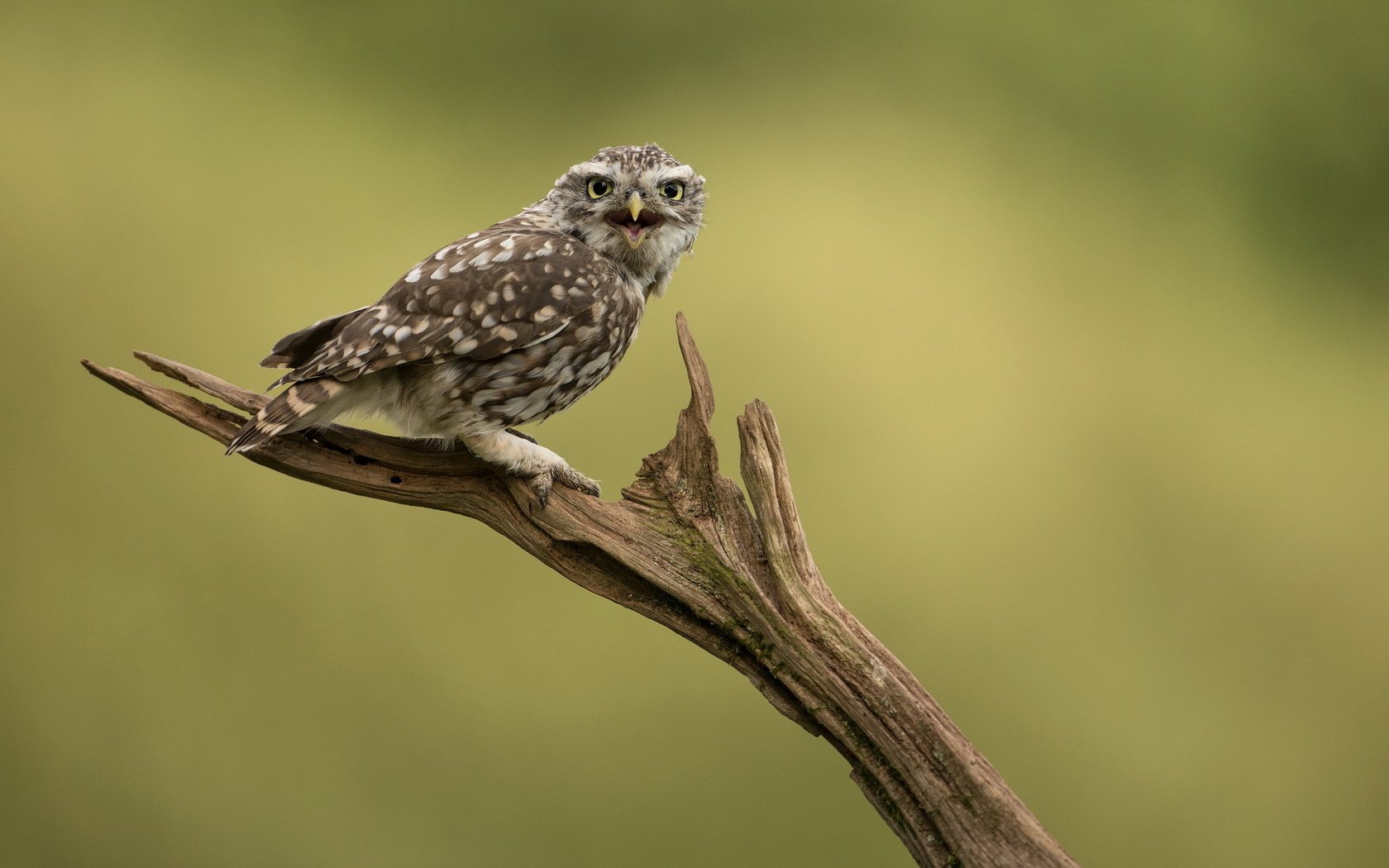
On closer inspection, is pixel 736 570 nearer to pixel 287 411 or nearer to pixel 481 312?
pixel 481 312

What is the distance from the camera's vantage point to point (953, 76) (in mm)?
4262

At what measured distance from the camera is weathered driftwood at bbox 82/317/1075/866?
8.25ft

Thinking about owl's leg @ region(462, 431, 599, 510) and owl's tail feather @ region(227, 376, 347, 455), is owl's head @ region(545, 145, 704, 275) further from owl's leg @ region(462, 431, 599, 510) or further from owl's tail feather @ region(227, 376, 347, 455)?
owl's tail feather @ region(227, 376, 347, 455)

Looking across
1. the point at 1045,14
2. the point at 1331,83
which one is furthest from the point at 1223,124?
the point at 1045,14

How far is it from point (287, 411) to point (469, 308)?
0.44m

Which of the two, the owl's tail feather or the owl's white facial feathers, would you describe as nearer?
the owl's tail feather

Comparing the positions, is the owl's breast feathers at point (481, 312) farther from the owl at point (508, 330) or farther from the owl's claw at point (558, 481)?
the owl's claw at point (558, 481)

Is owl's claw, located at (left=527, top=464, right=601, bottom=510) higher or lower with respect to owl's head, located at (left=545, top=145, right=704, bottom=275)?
lower

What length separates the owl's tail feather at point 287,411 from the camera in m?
2.56

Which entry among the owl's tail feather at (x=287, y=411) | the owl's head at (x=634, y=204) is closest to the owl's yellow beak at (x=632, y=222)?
the owl's head at (x=634, y=204)

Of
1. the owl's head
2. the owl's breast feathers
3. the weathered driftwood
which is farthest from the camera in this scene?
the owl's head

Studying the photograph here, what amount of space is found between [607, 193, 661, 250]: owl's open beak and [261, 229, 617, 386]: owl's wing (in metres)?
0.12

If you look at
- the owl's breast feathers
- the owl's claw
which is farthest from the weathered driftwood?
the owl's breast feathers

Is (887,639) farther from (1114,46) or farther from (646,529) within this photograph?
(1114,46)
